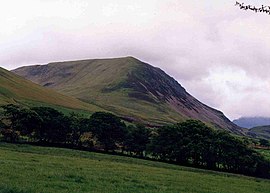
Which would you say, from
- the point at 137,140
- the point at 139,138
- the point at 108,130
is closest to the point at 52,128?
the point at 108,130

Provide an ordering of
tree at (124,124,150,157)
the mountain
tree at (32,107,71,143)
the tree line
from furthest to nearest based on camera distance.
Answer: the mountain < tree at (124,124,150,157) < tree at (32,107,71,143) < the tree line

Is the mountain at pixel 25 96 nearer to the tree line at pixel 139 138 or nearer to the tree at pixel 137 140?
the tree line at pixel 139 138

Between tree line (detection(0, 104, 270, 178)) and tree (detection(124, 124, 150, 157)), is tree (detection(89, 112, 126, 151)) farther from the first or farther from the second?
tree (detection(124, 124, 150, 157))

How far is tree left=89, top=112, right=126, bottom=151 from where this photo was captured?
94.6 meters

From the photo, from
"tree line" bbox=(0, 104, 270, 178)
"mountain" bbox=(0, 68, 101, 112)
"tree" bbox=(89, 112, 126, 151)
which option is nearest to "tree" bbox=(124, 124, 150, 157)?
"tree line" bbox=(0, 104, 270, 178)

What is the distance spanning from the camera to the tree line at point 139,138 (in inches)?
3273

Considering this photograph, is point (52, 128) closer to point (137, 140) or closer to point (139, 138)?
point (137, 140)

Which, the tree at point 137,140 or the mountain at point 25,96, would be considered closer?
the tree at point 137,140

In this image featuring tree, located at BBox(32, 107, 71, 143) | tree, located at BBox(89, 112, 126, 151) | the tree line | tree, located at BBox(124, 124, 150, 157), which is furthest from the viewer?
tree, located at BBox(89, 112, 126, 151)

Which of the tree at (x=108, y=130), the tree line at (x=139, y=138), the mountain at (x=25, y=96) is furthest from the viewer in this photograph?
the mountain at (x=25, y=96)

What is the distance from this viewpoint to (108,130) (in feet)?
317

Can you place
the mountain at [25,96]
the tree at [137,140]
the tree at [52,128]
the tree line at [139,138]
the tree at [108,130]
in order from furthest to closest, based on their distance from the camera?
the mountain at [25,96]
the tree at [108,130]
the tree at [137,140]
the tree at [52,128]
the tree line at [139,138]

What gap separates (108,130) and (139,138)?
7869mm

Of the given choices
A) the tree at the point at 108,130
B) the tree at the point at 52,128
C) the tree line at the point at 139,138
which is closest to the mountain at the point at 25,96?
the tree at the point at 52,128
